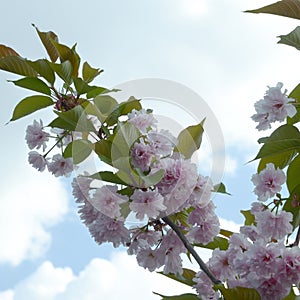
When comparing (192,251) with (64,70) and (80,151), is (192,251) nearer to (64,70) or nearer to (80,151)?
(80,151)

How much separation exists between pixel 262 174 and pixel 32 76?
0.74 metres

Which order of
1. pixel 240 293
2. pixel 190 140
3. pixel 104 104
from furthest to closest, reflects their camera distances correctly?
pixel 104 104 → pixel 190 140 → pixel 240 293

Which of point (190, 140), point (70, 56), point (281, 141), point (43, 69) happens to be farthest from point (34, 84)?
point (281, 141)

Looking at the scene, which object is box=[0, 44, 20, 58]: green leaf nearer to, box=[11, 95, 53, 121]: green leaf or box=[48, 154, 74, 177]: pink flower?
box=[11, 95, 53, 121]: green leaf

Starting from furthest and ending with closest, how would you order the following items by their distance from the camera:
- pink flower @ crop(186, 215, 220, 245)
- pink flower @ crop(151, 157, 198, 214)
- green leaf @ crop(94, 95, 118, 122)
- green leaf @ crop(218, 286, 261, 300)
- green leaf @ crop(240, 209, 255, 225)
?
green leaf @ crop(240, 209, 255, 225)
green leaf @ crop(94, 95, 118, 122)
pink flower @ crop(186, 215, 220, 245)
pink flower @ crop(151, 157, 198, 214)
green leaf @ crop(218, 286, 261, 300)


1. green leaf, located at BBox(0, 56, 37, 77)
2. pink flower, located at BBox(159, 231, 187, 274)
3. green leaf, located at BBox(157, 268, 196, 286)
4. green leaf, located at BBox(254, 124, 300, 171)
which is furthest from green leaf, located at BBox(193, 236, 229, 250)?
green leaf, located at BBox(0, 56, 37, 77)

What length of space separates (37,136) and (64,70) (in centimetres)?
28

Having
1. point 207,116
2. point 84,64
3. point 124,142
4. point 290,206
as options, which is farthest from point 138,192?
point 84,64

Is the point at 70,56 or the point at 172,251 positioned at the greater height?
the point at 70,56

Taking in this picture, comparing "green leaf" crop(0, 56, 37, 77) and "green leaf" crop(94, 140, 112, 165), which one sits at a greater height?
"green leaf" crop(0, 56, 37, 77)

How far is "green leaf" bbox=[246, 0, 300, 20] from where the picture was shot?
1.42m

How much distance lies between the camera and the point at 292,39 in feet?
4.56

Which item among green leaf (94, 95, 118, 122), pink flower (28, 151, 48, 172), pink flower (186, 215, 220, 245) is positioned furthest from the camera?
pink flower (28, 151, 48, 172)

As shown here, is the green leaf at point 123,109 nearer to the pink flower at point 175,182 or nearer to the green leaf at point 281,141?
the pink flower at point 175,182
